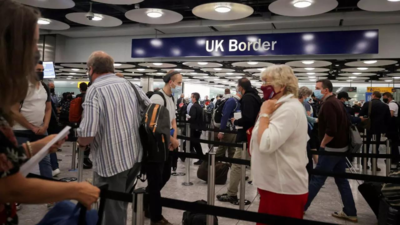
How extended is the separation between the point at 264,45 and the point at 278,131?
7.11 metres

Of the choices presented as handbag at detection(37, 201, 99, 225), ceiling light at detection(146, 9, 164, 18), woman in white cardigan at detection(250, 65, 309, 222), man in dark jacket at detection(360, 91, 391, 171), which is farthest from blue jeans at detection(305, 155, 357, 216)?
ceiling light at detection(146, 9, 164, 18)

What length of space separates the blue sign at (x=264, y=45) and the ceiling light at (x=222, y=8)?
2345 millimetres

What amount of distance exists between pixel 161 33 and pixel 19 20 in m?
9.87

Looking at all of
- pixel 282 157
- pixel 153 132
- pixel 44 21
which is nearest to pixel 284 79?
pixel 282 157

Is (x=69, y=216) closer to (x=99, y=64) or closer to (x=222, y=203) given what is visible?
(x=99, y=64)

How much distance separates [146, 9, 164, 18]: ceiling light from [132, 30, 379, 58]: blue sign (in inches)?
97.8

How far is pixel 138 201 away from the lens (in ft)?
6.20

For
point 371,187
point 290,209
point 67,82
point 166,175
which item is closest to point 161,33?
point 166,175

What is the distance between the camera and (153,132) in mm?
2703

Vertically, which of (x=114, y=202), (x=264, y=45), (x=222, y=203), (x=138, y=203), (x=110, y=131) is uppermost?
(x=264, y=45)

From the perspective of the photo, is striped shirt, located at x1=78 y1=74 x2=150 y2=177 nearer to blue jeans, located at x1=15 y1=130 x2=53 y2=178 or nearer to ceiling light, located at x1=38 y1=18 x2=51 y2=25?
blue jeans, located at x1=15 y1=130 x2=53 y2=178

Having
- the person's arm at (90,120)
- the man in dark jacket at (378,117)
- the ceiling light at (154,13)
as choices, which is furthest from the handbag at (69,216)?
the man in dark jacket at (378,117)

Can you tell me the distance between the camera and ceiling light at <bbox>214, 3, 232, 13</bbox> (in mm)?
6430

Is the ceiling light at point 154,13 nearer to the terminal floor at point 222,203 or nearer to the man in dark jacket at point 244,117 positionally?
the man in dark jacket at point 244,117
